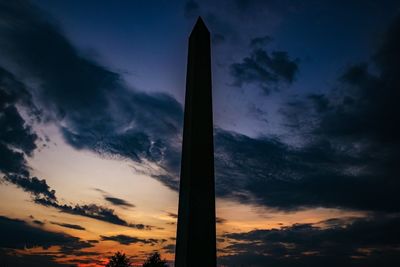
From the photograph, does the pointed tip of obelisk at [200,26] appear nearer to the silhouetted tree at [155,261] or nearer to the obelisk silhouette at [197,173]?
the obelisk silhouette at [197,173]

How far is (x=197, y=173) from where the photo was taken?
10633 mm

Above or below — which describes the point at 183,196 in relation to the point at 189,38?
below

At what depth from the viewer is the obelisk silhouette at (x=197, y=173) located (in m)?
9.84

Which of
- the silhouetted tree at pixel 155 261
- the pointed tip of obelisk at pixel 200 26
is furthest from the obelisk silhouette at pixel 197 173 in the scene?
the silhouetted tree at pixel 155 261

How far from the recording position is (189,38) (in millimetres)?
13758

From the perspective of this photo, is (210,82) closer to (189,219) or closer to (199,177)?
(199,177)

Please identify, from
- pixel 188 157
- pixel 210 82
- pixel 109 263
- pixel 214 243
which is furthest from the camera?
pixel 109 263

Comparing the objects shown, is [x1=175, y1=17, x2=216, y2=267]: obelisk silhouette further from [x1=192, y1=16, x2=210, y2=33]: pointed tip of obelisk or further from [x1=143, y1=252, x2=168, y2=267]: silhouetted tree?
[x1=143, y1=252, x2=168, y2=267]: silhouetted tree

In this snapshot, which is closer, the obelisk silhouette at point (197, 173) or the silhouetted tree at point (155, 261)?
the obelisk silhouette at point (197, 173)

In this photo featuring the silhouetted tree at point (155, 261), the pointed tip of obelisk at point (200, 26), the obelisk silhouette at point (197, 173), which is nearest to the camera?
the obelisk silhouette at point (197, 173)

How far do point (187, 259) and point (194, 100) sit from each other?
5.04 meters

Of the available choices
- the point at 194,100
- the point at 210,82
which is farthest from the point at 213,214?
the point at 210,82

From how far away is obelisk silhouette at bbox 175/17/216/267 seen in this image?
32.3 ft

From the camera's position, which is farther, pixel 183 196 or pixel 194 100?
pixel 194 100
